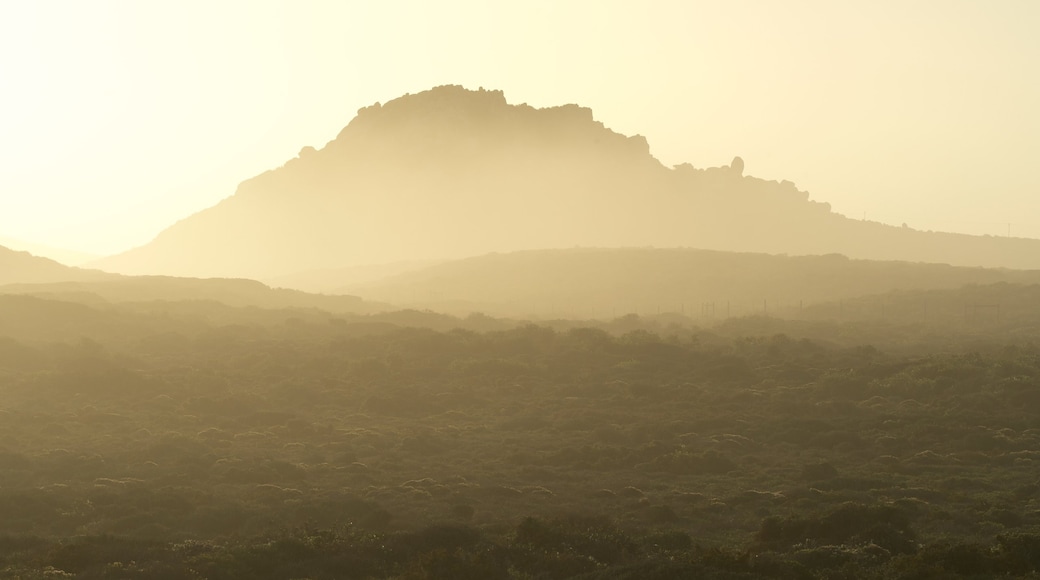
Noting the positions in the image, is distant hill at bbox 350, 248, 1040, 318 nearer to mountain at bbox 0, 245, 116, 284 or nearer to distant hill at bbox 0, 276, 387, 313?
distant hill at bbox 0, 276, 387, 313

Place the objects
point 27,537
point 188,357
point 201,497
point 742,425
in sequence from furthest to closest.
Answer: point 188,357 < point 742,425 < point 201,497 < point 27,537

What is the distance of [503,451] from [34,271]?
429 feet

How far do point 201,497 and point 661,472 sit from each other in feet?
85.2

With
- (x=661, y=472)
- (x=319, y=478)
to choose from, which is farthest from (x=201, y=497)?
(x=661, y=472)

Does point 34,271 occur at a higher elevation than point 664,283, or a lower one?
higher

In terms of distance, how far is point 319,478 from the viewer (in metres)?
53.7

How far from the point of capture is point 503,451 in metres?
60.8

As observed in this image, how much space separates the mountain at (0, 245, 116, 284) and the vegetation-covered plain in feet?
189

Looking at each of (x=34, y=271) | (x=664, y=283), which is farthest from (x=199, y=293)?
(x=664, y=283)

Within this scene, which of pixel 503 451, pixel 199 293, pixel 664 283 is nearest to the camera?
pixel 503 451

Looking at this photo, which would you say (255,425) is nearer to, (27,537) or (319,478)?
(319,478)

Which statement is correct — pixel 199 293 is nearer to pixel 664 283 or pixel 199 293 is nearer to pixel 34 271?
pixel 34 271

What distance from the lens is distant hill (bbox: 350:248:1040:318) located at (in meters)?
155

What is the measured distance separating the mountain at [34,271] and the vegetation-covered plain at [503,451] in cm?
5752
